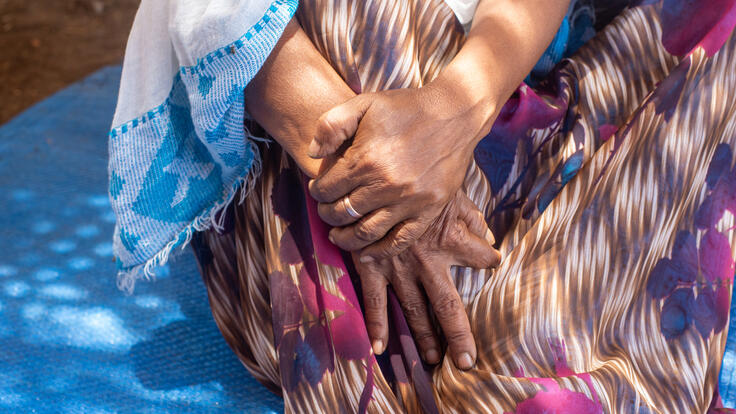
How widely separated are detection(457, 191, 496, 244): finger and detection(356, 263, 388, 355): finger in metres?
0.15

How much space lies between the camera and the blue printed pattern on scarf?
33.9 inches

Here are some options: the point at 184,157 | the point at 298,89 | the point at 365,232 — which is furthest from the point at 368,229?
the point at 184,157

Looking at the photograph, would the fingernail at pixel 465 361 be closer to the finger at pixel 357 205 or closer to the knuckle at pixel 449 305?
the knuckle at pixel 449 305

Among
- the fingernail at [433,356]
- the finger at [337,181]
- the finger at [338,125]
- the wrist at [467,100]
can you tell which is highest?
the wrist at [467,100]

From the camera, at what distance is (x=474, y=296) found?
93cm

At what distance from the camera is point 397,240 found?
0.87 m

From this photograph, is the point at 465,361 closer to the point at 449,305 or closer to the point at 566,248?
the point at 449,305

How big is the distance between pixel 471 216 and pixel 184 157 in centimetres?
45

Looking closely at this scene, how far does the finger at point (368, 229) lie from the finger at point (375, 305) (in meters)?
0.05

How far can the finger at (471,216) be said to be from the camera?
92cm

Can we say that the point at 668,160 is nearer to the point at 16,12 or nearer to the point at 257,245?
the point at 257,245

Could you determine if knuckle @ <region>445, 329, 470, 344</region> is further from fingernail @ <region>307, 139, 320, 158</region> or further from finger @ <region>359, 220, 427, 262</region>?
fingernail @ <region>307, 139, 320, 158</region>

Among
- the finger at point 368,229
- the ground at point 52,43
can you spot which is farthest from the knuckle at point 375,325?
the ground at point 52,43

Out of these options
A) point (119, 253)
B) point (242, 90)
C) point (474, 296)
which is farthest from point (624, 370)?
point (119, 253)
